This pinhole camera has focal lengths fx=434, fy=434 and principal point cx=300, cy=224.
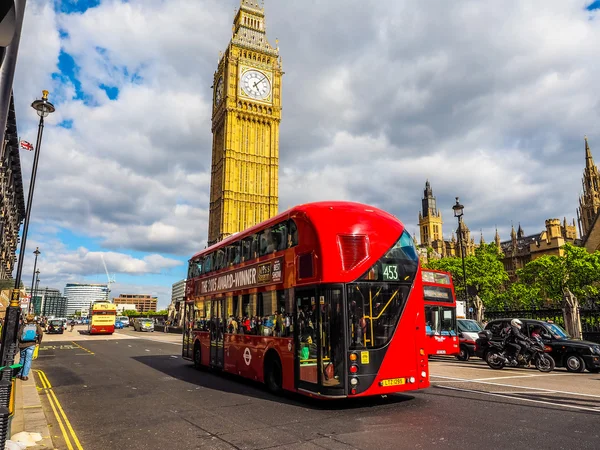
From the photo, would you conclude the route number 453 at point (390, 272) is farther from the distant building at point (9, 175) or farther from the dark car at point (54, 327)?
the dark car at point (54, 327)

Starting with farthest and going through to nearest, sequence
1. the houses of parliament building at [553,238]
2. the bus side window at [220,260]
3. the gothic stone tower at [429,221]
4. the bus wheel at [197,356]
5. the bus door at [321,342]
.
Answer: the gothic stone tower at [429,221], the houses of parliament building at [553,238], the bus wheel at [197,356], the bus side window at [220,260], the bus door at [321,342]

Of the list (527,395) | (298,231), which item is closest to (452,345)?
(527,395)

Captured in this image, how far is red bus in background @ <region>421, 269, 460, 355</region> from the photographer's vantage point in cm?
1869

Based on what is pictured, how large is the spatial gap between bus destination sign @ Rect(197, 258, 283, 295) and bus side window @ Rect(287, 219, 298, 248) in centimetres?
60

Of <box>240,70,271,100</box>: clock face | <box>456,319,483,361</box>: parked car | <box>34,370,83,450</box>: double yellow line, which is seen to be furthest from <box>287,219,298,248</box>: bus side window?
<box>240,70,271,100</box>: clock face

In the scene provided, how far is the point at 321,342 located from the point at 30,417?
5.68 metres

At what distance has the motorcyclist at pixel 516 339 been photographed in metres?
14.9

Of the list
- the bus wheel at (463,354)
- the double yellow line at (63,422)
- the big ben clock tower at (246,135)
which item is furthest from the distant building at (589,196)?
the double yellow line at (63,422)

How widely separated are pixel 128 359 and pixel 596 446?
18.5 meters

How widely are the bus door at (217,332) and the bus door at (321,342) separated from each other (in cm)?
504

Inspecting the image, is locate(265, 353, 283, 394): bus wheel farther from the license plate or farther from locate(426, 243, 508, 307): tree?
locate(426, 243, 508, 307): tree

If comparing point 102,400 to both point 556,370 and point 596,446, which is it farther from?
point 556,370

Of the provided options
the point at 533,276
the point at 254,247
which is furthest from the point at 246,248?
the point at 533,276

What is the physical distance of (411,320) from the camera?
8.90m
